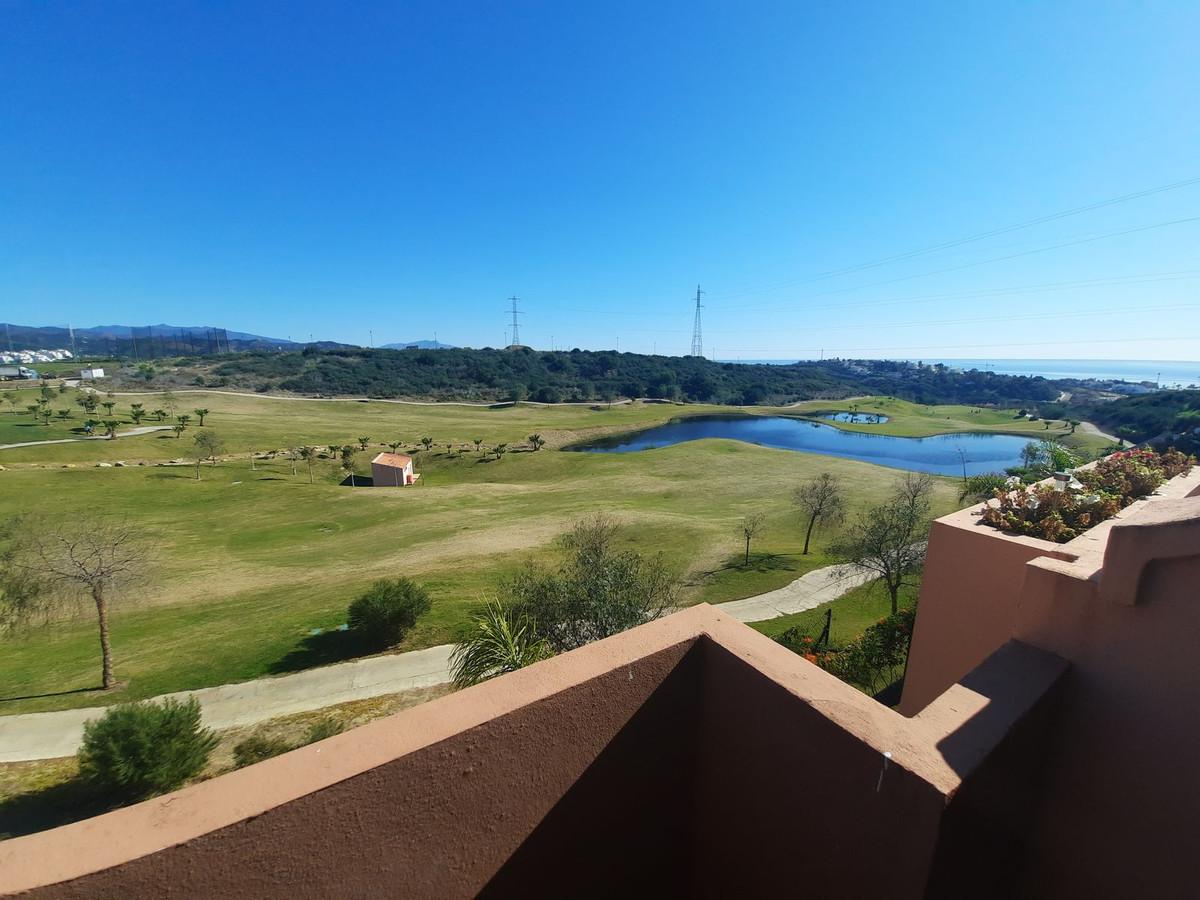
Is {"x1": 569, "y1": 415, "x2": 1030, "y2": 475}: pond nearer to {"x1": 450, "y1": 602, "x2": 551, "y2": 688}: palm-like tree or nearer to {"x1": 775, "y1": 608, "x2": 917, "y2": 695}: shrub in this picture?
{"x1": 775, "y1": 608, "x2": 917, "y2": 695}: shrub

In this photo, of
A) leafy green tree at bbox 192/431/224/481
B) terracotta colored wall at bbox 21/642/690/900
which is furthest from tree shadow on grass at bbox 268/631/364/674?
leafy green tree at bbox 192/431/224/481

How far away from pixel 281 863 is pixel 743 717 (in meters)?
2.40

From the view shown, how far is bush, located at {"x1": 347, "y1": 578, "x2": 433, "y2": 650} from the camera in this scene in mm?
17656

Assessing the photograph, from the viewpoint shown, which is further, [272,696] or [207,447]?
[207,447]

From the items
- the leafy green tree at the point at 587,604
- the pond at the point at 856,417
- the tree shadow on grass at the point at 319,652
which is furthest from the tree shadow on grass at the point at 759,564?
the pond at the point at 856,417

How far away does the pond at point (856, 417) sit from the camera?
11706 centimetres

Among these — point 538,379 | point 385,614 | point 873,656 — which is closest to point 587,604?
point 873,656

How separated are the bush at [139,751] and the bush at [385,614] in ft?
22.0

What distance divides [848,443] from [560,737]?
328ft

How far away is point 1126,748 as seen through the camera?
283cm

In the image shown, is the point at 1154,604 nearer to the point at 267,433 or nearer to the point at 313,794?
the point at 313,794

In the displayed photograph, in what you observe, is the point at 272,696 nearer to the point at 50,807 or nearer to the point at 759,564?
the point at 50,807

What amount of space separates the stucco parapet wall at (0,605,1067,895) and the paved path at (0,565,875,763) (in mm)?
13336

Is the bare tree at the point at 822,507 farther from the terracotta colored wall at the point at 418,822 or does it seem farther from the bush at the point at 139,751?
the terracotta colored wall at the point at 418,822
